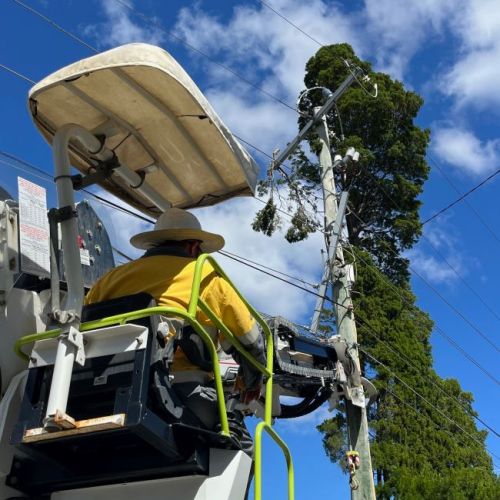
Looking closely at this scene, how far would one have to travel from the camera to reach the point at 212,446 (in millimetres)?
3266

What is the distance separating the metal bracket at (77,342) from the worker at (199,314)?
453mm

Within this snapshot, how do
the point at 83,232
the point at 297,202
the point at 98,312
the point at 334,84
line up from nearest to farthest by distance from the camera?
the point at 98,312 → the point at 83,232 → the point at 297,202 → the point at 334,84

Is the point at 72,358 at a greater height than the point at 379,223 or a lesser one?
lesser

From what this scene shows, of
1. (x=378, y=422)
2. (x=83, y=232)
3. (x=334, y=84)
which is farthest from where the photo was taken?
(x=334, y=84)

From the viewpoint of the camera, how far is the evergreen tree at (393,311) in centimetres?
1892

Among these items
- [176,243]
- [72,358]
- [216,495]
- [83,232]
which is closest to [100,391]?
[72,358]

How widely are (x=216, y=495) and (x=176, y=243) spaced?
133 centimetres

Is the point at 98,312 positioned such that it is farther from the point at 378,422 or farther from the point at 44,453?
the point at 378,422

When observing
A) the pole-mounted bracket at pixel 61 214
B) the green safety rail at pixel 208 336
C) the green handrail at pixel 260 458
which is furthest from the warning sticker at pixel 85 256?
the green handrail at pixel 260 458

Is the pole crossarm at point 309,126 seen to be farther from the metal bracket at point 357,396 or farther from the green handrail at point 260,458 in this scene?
the green handrail at point 260,458

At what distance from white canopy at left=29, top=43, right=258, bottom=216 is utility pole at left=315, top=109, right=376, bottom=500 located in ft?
19.0

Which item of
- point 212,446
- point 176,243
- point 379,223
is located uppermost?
point 379,223

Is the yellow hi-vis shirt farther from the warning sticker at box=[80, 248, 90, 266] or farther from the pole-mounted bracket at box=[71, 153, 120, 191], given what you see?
the pole-mounted bracket at box=[71, 153, 120, 191]

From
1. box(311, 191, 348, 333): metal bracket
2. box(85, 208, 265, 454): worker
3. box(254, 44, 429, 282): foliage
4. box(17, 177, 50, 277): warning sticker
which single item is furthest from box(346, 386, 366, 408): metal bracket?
box(254, 44, 429, 282): foliage
